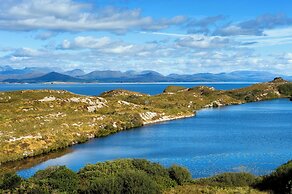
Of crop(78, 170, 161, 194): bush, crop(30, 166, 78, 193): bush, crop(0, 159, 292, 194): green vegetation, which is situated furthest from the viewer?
crop(30, 166, 78, 193): bush

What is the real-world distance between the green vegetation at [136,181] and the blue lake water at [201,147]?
12.8 meters

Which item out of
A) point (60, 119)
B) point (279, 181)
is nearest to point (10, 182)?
point (279, 181)

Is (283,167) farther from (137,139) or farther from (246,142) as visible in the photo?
(137,139)

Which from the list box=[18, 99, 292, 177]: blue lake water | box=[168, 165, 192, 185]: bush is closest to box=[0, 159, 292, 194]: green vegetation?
box=[168, 165, 192, 185]: bush

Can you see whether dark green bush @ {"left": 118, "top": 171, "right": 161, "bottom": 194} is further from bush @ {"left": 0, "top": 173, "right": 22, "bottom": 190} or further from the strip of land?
the strip of land

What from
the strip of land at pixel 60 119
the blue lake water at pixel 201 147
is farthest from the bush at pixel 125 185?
the strip of land at pixel 60 119

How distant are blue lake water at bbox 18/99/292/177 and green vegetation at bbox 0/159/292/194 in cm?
1280

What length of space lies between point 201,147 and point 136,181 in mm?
46906

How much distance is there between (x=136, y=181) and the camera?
34.1 meters

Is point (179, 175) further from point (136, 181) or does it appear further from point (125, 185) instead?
point (125, 185)

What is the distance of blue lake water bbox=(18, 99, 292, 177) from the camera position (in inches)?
2491

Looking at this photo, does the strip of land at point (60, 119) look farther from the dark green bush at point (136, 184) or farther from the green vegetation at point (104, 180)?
the dark green bush at point (136, 184)

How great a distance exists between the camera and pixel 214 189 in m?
37.3

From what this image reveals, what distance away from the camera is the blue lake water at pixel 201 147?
63.3 meters
